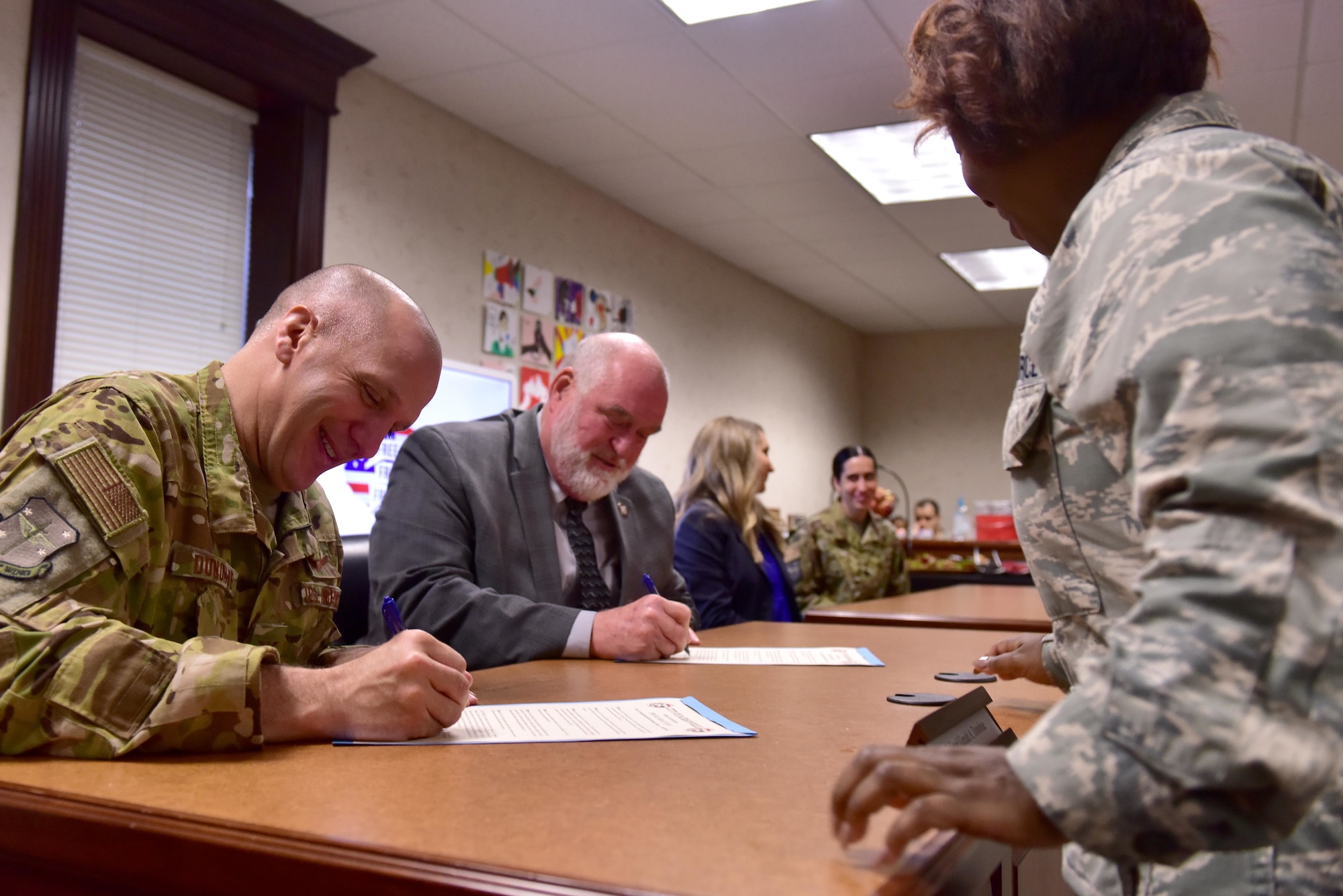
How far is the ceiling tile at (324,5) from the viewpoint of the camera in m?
3.15

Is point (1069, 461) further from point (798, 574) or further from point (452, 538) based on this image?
point (798, 574)

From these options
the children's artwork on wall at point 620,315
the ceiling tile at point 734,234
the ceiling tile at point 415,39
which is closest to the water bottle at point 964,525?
the ceiling tile at point 734,234

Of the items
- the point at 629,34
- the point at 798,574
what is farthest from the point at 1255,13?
the point at 798,574

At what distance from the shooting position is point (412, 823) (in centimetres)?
71

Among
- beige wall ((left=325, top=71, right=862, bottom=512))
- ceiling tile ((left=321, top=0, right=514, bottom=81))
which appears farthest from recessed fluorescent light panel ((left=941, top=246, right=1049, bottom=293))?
ceiling tile ((left=321, top=0, right=514, bottom=81))

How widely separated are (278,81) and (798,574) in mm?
2520

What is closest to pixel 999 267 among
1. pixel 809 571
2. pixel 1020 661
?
pixel 809 571

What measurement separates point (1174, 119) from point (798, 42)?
2.95 metres

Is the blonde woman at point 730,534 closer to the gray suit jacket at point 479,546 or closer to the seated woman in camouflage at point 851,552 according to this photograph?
the seated woman in camouflage at point 851,552

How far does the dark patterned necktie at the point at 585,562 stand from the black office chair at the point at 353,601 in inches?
17.4

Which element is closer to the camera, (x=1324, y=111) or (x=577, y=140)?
(x=1324, y=111)

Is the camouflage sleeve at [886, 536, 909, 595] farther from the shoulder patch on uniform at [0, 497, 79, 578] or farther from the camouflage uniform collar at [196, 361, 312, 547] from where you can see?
the shoulder patch on uniform at [0, 497, 79, 578]

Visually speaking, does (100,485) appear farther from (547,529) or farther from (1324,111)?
(1324,111)

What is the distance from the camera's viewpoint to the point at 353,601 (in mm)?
2049
